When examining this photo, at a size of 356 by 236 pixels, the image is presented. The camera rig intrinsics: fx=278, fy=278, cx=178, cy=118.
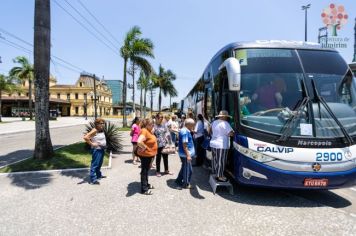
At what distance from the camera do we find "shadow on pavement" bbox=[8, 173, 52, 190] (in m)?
6.57

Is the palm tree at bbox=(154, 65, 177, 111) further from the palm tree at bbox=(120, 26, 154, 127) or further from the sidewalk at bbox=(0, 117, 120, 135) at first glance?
the palm tree at bbox=(120, 26, 154, 127)

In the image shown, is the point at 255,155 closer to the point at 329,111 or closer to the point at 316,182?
the point at 316,182

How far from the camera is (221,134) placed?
589cm

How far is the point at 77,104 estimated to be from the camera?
281ft

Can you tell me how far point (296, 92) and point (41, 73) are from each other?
7.47 metres

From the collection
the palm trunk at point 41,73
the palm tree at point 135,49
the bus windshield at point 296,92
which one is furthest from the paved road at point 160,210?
the palm tree at point 135,49

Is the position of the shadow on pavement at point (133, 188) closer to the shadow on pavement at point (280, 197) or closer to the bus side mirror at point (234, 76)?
the shadow on pavement at point (280, 197)

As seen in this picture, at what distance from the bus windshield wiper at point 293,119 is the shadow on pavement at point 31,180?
550cm

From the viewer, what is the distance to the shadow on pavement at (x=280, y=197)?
5492 millimetres

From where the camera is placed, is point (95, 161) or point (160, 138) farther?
point (160, 138)

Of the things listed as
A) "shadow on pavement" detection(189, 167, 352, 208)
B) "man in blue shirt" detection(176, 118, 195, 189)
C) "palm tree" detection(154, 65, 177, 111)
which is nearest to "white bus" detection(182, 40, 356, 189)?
"shadow on pavement" detection(189, 167, 352, 208)

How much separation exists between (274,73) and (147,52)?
20.6m
